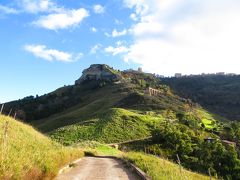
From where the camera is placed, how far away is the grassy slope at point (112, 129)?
89.3 meters

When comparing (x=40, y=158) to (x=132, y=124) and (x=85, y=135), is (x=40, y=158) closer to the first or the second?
(x=85, y=135)

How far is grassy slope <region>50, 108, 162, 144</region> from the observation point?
89294 millimetres

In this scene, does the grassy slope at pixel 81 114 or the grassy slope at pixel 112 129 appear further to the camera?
the grassy slope at pixel 81 114

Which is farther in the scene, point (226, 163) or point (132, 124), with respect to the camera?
point (132, 124)

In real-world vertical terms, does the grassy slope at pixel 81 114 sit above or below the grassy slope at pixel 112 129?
above

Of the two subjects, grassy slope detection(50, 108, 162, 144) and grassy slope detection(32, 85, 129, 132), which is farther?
grassy slope detection(32, 85, 129, 132)

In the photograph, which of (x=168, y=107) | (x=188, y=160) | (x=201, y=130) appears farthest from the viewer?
(x=168, y=107)

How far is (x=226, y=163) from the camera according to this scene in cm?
8075

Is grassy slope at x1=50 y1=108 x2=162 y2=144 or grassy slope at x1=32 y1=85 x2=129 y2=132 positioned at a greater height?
grassy slope at x1=32 y1=85 x2=129 y2=132

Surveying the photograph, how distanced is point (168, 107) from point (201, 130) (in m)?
40.5

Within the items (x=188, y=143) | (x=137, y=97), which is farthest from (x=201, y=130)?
(x=137, y=97)

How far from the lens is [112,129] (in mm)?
100562

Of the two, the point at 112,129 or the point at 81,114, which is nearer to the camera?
the point at 112,129

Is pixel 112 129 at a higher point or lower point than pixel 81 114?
lower
